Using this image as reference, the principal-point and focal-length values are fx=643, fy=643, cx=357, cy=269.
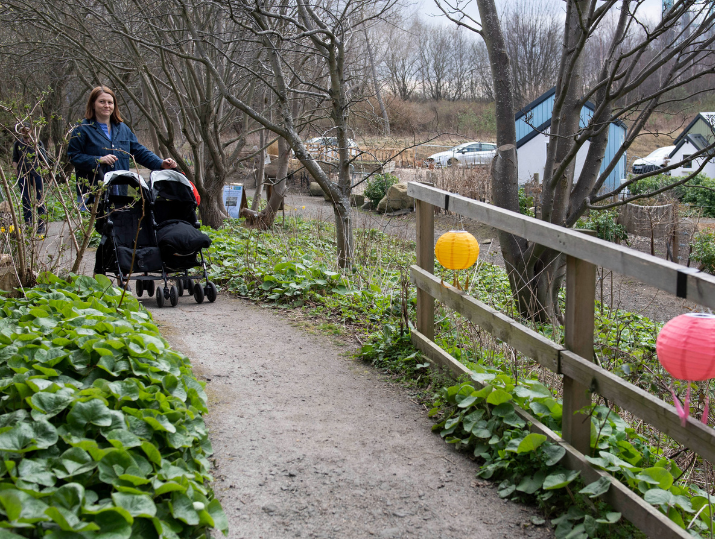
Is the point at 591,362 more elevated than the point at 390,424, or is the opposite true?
the point at 591,362

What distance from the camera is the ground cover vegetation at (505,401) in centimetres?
268

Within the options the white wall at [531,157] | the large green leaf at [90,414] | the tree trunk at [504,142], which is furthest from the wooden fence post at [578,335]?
the white wall at [531,157]

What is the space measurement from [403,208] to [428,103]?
30.6 m

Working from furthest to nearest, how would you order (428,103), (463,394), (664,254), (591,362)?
(428,103) < (664,254) < (463,394) < (591,362)

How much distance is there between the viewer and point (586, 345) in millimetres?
2857

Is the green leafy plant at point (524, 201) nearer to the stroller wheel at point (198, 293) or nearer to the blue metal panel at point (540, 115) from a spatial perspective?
the blue metal panel at point (540, 115)

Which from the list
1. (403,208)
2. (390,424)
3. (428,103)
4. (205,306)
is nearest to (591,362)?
(390,424)

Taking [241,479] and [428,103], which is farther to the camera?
[428,103]

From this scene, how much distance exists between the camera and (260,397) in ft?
13.1

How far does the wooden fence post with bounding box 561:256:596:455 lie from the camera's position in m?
2.79

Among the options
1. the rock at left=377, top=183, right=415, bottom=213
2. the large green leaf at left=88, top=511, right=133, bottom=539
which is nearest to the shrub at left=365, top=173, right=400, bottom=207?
the rock at left=377, top=183, right=415, bottom=213

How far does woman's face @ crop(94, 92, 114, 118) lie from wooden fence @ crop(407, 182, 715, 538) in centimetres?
396

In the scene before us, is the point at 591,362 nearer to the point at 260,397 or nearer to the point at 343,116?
the point at 260,397

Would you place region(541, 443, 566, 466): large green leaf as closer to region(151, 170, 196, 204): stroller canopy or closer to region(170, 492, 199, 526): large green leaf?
region(170, 492, 199, 526): large green leaf
